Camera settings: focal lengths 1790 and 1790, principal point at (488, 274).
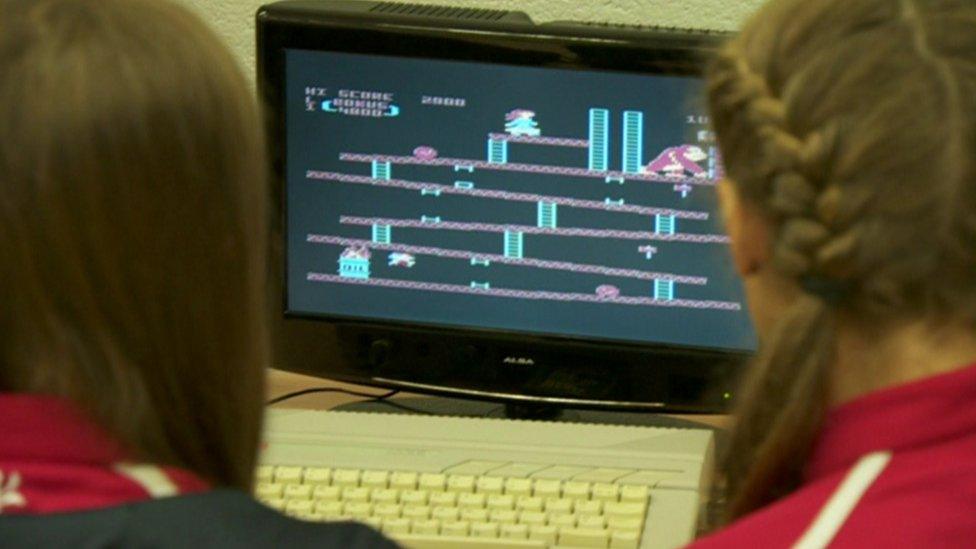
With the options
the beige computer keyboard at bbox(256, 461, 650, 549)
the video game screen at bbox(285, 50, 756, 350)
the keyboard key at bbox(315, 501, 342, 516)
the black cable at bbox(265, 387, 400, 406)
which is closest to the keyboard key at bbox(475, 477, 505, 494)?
the beige computer keyboard at bbox(256, 461, 650, 549)

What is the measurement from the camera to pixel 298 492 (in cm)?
144

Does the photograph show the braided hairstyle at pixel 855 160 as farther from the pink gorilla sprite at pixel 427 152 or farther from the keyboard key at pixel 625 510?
the pink gorilla sprite at pixel 427 152

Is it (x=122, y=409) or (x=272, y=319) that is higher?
(x=122, y=409)

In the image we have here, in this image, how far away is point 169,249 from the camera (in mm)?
882

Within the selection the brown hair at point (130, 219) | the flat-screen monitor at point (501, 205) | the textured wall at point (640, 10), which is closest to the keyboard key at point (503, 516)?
the flat-screen monitor at point (501, 205)

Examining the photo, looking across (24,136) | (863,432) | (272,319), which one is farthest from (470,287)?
(24,136)

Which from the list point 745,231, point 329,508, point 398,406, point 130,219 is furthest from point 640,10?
point 130,219

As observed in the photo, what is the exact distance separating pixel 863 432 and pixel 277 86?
2.48 feet

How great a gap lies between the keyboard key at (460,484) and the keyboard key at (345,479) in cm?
8

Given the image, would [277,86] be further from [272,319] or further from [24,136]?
[24,136]

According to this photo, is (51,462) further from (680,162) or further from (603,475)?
(680,162)

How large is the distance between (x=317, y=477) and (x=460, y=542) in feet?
0.53

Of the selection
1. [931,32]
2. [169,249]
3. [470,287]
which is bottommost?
[470,287]

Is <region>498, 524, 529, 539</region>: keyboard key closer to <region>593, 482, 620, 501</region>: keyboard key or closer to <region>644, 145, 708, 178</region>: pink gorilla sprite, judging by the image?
<region>593, 482, 620, 501</region>: keyboard key
